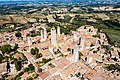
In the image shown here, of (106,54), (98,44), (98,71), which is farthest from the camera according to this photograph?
(98,44)

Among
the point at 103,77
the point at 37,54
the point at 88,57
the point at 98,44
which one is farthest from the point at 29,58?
the point at 98,44

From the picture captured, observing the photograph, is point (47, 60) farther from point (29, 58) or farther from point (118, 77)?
point (118, 77)

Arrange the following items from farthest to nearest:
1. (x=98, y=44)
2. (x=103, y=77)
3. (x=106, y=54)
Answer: (x=98, y=44) → (x=106, y=54) → (x=103, y=77)

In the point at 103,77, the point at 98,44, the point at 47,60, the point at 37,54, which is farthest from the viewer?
the point at 98,44

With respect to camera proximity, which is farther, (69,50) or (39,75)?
(69,50)

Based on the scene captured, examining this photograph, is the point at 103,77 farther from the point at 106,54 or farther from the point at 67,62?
the point at 106,54

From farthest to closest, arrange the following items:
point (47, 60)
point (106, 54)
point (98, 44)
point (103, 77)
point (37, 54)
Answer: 1. point (98, 44)
2. point (106, 54)
3. point (37, 54)
4. point (47, 60)
5. point (103, 77)

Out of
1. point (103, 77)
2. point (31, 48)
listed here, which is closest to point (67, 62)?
point (103, 77)

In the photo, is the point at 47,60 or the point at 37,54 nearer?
the point at 47,60
